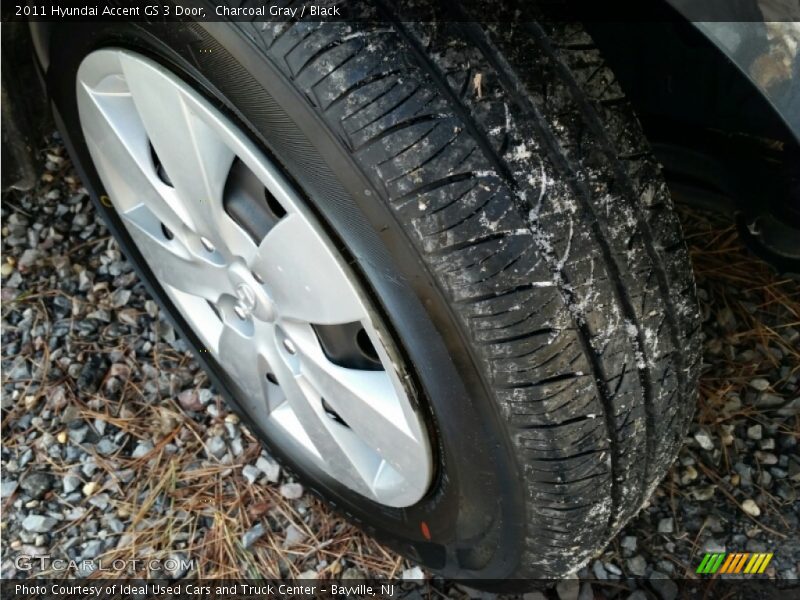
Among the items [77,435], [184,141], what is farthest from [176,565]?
[184,141]

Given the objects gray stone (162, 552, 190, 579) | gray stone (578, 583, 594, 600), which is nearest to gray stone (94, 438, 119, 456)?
gray stone (162, 552, 190, 579)

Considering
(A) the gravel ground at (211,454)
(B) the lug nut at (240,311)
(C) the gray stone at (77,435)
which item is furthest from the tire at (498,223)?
(C) the gray stone at (77,435)

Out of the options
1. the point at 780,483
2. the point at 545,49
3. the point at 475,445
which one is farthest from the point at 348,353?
the point at 780,483

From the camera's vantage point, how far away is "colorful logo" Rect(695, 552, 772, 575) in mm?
1432

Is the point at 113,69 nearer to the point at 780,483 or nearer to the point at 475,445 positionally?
the point at 475,445

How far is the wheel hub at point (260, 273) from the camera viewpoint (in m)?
1.03

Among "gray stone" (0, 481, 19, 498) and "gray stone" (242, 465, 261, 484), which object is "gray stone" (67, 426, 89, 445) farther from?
"gray stone" (242, 465, 261, 484)

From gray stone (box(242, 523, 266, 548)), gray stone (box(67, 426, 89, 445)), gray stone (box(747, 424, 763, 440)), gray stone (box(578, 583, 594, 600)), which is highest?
gray stone (box(67, 426, 89, 445))

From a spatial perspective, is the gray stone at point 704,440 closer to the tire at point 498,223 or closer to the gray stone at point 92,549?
the tire at point 498,223

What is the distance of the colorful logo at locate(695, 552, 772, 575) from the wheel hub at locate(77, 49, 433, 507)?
0.62 meters

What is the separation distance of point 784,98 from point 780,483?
3.37 ft

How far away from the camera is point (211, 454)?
1674 millimetres

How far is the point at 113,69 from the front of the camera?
120 centimetres

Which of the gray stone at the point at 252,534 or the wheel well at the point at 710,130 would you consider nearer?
the wheel well at the point at 710,130
